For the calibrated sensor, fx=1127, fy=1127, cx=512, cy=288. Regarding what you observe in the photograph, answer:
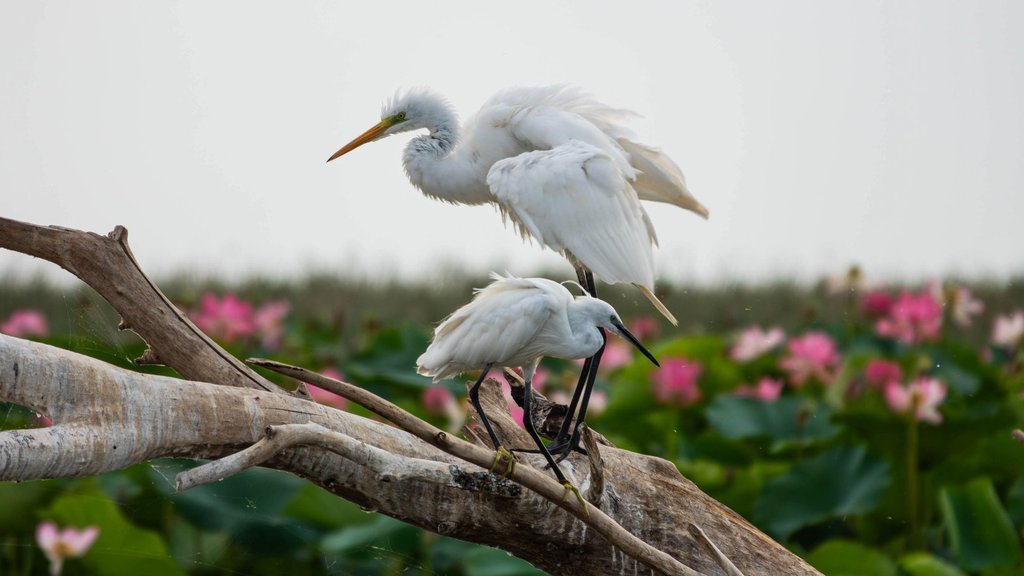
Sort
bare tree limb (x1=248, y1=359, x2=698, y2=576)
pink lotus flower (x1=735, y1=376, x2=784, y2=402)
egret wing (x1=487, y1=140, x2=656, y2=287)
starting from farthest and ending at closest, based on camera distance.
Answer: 1. pink lotus flower (x1=735, y1=376, x2=784, y2=402)
2. egret wing (x1=487, y1=140, x2=656, y2=287)
3. bare tree limb (x1=248, y1=359, x2=698, y2=576)

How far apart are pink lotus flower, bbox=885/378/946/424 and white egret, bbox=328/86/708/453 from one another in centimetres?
100

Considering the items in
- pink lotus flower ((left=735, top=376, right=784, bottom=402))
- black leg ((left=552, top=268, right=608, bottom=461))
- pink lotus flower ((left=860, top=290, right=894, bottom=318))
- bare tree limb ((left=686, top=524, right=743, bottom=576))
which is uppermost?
black leg ((left=552, top=268, right=608, bottom=461))

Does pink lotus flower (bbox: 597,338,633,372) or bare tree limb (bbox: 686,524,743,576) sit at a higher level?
bare tree limb (bbox: 686,524,743,576)

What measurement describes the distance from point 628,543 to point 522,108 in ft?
5.13

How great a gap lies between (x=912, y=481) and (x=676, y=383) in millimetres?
922

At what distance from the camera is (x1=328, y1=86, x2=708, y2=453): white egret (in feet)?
9.36

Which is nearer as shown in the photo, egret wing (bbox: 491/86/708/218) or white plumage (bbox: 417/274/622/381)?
white plumage (bbox: 417/274/622/381)

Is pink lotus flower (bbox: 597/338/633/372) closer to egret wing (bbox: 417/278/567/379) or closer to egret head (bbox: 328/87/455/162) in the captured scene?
egret head (bbox: 328/87/455/162)

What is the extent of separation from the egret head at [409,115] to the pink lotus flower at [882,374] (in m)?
2.03

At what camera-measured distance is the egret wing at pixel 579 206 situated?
2.84m

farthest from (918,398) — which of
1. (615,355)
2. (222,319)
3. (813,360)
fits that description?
(222,319)

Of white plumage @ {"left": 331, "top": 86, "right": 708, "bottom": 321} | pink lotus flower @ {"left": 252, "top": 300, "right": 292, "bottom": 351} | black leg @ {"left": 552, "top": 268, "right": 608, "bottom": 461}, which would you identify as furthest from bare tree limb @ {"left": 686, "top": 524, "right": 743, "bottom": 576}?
pink lotus flower @ {"left": 252, "top": 300, "right": 292, "bottom": 351}

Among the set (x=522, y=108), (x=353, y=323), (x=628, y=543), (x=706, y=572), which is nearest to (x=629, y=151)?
(x=522, y=108)

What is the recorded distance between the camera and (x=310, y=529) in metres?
3.78
